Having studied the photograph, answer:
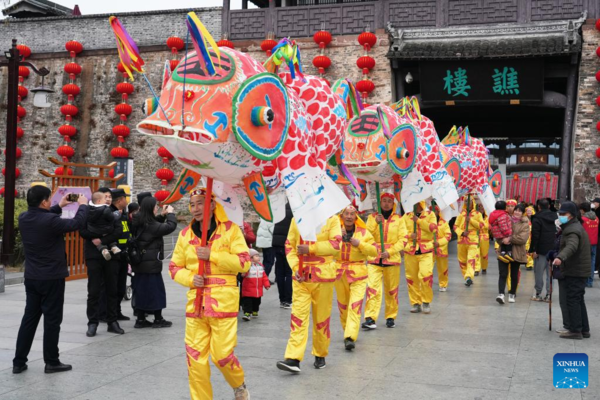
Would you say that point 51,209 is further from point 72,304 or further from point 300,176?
point 72,304

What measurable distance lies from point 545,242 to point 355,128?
3.61m

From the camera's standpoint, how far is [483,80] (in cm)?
1545

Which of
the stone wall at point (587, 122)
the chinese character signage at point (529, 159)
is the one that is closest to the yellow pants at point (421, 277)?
the stone wall at point (587, 122)

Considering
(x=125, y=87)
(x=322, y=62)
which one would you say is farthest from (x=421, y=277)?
(x=125, y=87)

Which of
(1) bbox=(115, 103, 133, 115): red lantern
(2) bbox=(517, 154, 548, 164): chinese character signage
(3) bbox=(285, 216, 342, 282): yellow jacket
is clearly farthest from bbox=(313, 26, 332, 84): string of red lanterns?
(2) bbox=(517, 154, 548, 164): chinese character signage

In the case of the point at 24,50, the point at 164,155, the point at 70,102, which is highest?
the point at 24,50

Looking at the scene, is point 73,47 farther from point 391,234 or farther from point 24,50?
point 391,234

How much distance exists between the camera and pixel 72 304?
8484 mm

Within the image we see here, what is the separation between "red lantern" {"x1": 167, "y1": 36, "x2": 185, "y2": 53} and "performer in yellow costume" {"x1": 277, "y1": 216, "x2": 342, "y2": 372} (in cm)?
1305

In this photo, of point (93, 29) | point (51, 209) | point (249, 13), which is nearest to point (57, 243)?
point (51, 209)

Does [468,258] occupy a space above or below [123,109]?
below

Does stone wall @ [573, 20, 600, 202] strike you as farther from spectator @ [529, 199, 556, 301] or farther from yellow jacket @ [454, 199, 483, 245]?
spectator @ [529, 199, 556, 301]

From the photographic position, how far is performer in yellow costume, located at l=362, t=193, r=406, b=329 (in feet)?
23.1

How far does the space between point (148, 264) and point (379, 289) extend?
2568mm
